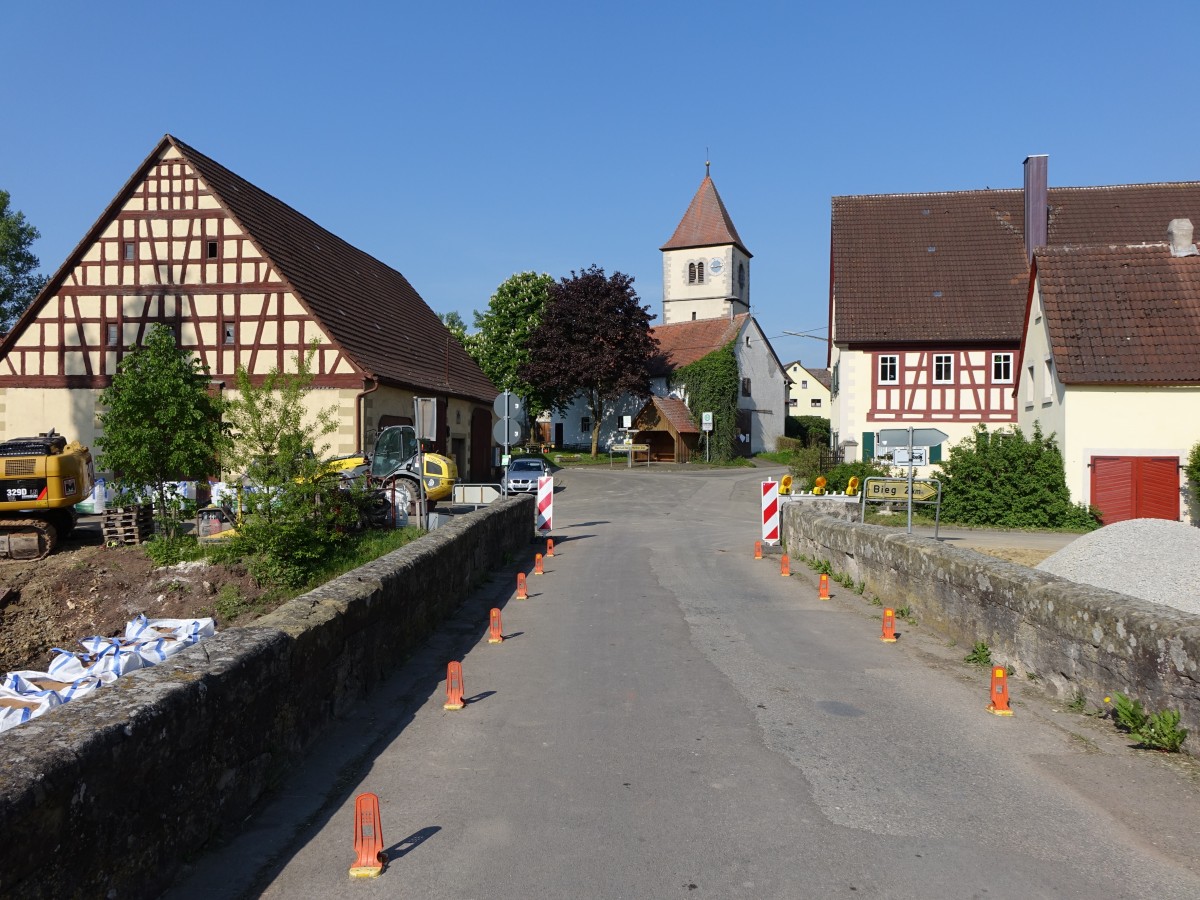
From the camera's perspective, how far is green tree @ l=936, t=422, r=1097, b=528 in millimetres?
25344

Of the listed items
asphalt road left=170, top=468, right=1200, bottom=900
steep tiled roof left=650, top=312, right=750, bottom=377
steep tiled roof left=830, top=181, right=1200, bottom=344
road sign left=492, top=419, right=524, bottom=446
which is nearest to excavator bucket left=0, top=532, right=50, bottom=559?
road sign left=492, top=419, right=524, bottom=446

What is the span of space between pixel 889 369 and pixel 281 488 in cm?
2705

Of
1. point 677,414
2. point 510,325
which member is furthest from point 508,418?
point 510,325

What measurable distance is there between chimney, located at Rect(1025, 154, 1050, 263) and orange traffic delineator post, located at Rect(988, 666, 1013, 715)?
34185 millimetres

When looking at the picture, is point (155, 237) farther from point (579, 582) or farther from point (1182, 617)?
point (1182, 617)

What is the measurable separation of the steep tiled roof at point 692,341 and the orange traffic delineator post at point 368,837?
5753 cm

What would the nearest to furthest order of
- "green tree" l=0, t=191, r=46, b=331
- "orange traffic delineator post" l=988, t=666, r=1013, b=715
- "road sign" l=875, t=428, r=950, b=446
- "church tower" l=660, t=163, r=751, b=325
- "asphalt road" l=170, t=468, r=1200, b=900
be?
"asphalt road" l=170, t=468, r=1200, b=900
"orange traffic delineator post" l=988, t=666, r=1013, b=715
"road sign" l=875, t=428, r=950, b=446
"green tree" l=0, t=191, r=46, b=331
"church tower" l=660, t=163, r=751, b=325

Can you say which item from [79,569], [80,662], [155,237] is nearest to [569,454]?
[155,237]

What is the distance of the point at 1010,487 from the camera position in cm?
2573

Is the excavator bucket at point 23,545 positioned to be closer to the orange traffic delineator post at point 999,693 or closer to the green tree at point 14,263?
the orange traffic delineator post at point 999,693

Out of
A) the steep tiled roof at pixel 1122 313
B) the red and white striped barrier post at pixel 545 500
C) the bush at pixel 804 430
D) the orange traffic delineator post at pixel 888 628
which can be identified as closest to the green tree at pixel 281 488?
the red and white striped barrier post at pixel 545 500

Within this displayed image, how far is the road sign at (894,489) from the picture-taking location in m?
16.8

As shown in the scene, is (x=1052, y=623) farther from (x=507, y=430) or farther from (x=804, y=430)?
(x=804, y=430)

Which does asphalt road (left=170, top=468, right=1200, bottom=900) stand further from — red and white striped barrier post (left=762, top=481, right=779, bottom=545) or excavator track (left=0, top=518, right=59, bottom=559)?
excavator track (left=0, top=518, right=59, bottom=559)
